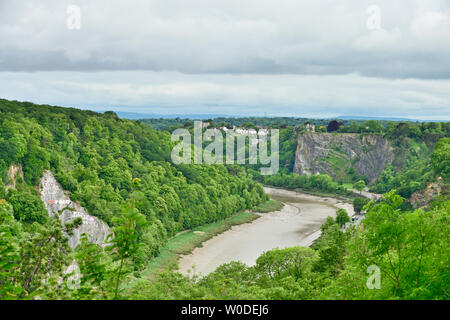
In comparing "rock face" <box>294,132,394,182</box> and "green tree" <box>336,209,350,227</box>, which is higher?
"rock face" <box>294,132,394,182</box>

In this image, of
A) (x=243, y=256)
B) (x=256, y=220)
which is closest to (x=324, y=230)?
(x=243, y=256)

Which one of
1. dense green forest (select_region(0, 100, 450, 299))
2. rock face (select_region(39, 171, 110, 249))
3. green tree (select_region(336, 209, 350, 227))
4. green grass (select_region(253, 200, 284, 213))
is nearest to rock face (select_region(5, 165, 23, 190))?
dense green forest (select_region(0, 100, 450, 299))

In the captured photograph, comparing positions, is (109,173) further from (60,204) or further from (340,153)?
(340,153)

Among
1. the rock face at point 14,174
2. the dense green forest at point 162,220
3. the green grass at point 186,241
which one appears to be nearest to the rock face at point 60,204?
the dense green forest at point 162,220

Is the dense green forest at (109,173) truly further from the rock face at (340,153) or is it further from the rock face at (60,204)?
the rock face at (340,153)

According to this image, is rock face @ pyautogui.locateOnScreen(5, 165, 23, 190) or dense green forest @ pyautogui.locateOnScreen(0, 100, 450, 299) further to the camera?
rock face @ pyautogui.locateOnScreen(5, 165, 23, 190)

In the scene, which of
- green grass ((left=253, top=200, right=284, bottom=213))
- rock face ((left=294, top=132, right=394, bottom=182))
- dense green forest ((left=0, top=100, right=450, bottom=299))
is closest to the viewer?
dense green forest ((left=0, top=100, right=450, bottom=299))

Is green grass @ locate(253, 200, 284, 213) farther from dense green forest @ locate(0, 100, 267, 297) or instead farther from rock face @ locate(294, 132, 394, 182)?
rock face @ locate(294, 132, 394, 182)
